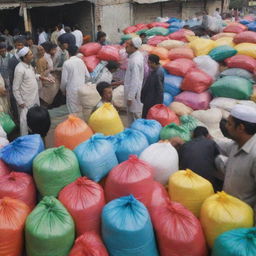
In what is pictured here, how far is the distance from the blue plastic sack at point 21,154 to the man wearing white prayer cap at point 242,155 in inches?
57.2

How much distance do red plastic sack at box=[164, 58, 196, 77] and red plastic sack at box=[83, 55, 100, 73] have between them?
148 centimetres

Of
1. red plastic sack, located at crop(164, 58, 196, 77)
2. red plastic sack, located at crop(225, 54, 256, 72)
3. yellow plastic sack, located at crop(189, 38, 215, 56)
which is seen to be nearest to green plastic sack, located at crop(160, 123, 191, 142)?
red plastic sack, located at crop(164, 58, 196, 77)

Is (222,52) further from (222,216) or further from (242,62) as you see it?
(222,216)

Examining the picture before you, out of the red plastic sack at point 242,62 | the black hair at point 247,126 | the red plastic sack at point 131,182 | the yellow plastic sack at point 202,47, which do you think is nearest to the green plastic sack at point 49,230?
the red plastic sack at point 131,182

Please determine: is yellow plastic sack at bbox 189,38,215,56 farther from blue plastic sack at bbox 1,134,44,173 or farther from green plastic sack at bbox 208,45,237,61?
blue plastic sack at bbox 1,134,44,173

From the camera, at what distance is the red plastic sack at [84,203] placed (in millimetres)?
2195

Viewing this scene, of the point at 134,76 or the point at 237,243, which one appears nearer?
the point at 237,243

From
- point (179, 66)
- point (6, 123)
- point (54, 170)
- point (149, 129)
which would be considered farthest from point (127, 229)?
point (179, 66)

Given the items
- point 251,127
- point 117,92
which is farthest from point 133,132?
point 117,92

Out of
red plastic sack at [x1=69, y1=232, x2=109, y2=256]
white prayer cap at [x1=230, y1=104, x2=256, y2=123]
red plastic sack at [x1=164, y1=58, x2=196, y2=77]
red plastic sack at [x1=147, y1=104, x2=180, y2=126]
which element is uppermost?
white prayer cap at [x1=230, y1=104, x2=256, y2=123]

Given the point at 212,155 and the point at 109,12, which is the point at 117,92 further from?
the point at 109,12

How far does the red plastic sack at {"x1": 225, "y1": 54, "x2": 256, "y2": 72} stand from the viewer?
541 cm

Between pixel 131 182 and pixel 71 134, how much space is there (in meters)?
0.92

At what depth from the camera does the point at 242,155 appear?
7.34ft
